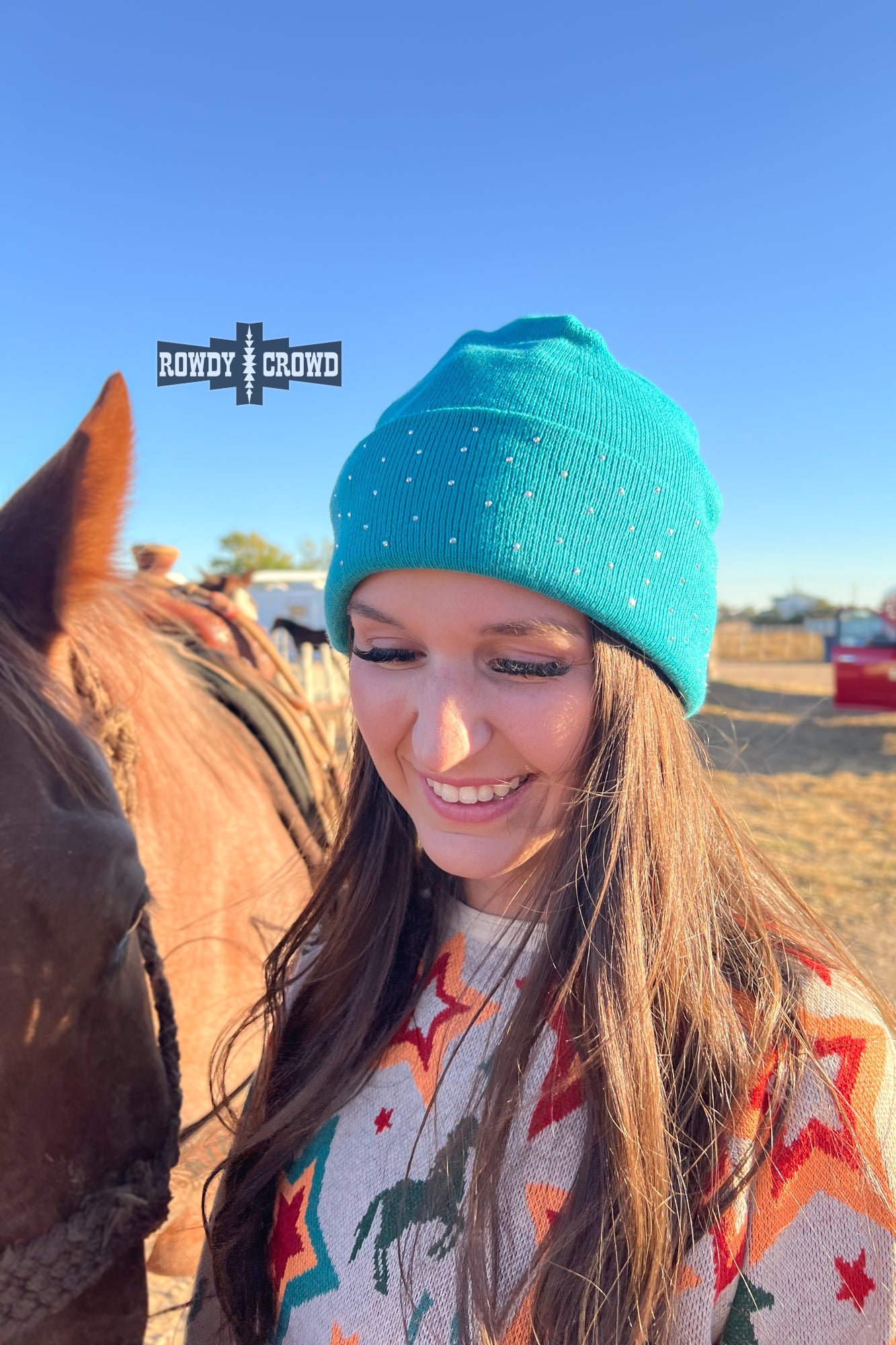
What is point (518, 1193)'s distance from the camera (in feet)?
2.65

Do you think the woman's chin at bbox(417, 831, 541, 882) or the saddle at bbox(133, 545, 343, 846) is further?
the saddle at bbox(133, 545, 343, 846)

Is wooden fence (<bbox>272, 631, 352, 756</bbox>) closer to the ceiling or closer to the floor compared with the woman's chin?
closer to the floor

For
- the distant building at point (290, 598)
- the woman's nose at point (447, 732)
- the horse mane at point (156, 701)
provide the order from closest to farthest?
the woman's nose at point (447, 732), the horse mane at point (156, 701), the distant building at point (290, 598)

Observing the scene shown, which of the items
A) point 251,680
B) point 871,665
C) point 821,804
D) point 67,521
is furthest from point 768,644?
point 67,521

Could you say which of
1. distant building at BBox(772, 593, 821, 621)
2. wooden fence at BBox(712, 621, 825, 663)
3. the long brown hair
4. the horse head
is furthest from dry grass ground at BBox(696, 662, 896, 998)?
distant building at BBox(772, 593, 821, 621)

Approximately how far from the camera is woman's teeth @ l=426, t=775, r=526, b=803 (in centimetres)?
93

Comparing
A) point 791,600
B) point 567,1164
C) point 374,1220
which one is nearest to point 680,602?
point 567,1164

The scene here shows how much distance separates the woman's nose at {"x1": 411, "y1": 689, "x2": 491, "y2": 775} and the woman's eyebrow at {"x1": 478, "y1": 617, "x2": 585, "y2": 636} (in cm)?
8

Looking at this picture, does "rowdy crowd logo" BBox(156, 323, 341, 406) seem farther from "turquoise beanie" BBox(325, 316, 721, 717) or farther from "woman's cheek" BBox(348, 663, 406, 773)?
"woman's cheek" BBox(348, 663, 406, 773)

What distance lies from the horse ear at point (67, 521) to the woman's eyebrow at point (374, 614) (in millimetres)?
668

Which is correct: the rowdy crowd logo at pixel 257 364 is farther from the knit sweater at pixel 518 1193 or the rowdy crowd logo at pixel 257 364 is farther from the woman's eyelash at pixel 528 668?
the knit sweater at pixel 518 1193

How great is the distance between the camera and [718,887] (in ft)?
3.17

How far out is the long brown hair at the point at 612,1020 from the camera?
2.47 feet

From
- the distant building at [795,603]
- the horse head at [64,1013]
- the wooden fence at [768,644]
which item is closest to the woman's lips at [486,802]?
the horse head at [64,1013]
